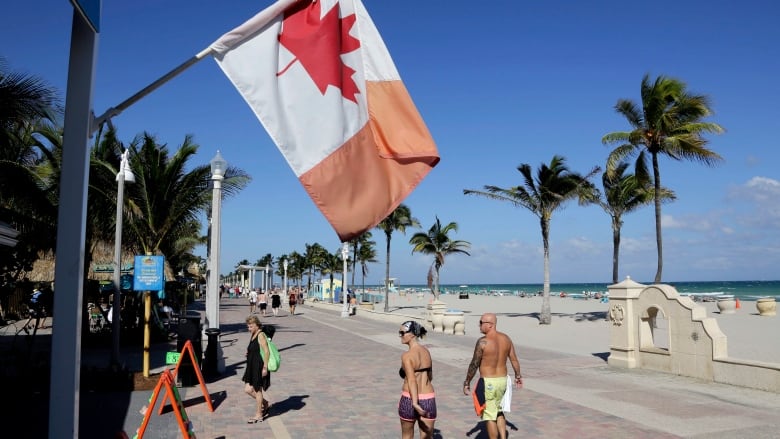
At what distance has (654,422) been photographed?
28.6 feet

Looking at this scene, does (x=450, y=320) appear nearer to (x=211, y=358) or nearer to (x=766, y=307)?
(x=211, y=358)

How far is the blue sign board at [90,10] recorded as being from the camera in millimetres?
3654

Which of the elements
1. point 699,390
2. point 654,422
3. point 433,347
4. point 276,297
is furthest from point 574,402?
point 276,297

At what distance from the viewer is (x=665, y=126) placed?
23844 mm

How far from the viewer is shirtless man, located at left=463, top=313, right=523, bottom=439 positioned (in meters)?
6.83

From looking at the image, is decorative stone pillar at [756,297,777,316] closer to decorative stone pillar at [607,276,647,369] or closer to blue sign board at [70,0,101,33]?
decorative stone pillar at [607,276,647,369]

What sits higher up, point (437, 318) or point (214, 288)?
point (214, 288)

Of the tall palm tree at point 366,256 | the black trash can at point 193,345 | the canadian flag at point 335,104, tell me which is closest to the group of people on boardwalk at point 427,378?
the canadian flag at point 335,104

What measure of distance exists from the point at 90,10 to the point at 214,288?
10.4 m

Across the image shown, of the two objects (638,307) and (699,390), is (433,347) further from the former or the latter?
(699,390)

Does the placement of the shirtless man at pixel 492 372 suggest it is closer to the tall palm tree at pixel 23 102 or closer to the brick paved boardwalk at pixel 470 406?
the brick paved boardwalk at pixel 470 406

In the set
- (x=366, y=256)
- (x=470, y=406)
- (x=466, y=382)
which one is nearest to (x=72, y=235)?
(x=466, y=382)

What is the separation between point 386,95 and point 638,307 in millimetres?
10871

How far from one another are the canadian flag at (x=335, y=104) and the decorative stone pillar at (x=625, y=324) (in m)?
10.5
